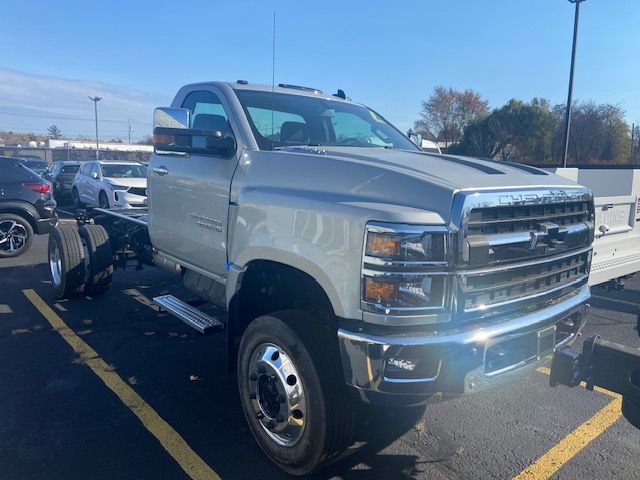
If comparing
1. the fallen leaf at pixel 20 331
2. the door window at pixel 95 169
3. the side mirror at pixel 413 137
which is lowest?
the fallen leaf at pixel 20 331

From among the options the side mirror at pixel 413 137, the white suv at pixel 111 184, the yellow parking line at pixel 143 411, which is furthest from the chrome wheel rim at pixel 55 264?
the white suv at pixel 111 184

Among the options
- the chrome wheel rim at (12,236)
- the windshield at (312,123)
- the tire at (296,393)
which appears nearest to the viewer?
the tire at (296,393)

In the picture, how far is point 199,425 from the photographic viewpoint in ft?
12.0

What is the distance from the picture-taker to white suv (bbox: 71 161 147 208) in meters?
14.9

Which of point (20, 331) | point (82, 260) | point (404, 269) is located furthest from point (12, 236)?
point (404, 269)

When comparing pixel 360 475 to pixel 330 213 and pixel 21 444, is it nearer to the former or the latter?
pixel 330 213

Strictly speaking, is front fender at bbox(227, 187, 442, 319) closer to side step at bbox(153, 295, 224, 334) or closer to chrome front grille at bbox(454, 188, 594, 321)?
chrome front grille at bbox(454, 188, 594, 321)

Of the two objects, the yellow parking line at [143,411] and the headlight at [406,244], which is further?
the yellow parking line at [143,411]

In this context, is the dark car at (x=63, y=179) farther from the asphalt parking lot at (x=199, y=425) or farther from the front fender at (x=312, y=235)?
the front fender at (x=312, y=235)

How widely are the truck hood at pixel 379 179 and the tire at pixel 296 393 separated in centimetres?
74

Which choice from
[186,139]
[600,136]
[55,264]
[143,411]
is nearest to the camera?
[186,139]

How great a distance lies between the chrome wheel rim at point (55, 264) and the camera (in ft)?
21.7

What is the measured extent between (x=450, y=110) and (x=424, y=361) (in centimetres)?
4751

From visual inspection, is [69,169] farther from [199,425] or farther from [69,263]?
[199,425]
